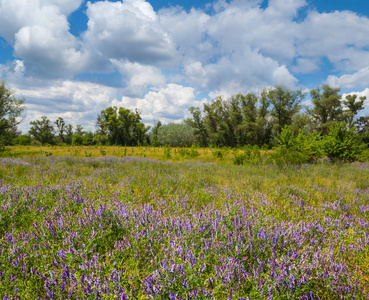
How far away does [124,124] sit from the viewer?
188ft

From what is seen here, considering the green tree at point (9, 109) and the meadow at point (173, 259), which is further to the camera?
the green tree at point (9, 109)

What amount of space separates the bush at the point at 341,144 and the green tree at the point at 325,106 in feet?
102

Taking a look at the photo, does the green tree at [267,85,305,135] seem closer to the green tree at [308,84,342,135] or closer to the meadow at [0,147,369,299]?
the green tree at [308,84,342,135]

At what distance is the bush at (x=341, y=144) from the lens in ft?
38.6

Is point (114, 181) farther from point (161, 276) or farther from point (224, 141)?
point (224, 141)

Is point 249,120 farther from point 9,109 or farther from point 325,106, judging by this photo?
point 9,109

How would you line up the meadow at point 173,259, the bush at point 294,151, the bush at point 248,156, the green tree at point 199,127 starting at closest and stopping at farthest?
the meadow at point 173,259, the bush at point 294,151, the bush at point 248,156, the green tree at point 199,127

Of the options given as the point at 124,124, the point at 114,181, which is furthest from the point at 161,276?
the point at 124,124

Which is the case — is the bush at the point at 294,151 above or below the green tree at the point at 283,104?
below

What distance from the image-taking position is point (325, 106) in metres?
39.9

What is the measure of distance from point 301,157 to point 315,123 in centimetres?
3782

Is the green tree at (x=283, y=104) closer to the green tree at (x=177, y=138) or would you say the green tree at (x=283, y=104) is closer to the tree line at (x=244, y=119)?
the tree line at (x=244, y=119)

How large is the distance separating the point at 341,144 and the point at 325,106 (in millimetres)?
34682

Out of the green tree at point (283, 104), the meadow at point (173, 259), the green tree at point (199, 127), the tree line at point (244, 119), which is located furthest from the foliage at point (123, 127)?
the meadow at point (173, 259)
